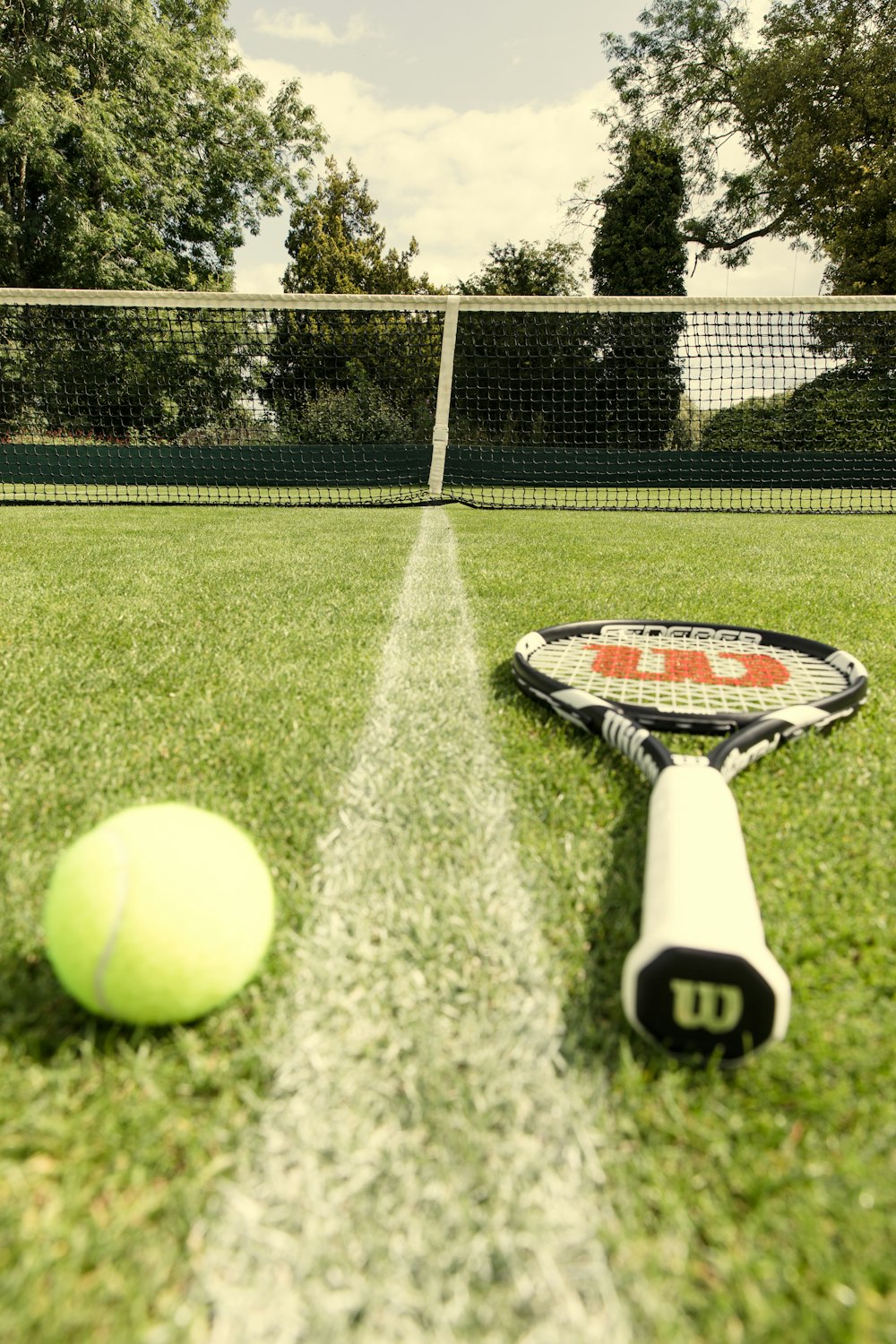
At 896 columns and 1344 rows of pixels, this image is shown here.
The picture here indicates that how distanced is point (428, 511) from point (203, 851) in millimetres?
9298

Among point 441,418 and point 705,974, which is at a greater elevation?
point 441,418

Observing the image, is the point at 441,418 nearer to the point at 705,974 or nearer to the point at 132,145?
the point at 705,974

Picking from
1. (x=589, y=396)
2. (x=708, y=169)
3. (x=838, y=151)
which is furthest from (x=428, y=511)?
(x=708, y=169)

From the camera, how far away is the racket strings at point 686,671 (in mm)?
2455

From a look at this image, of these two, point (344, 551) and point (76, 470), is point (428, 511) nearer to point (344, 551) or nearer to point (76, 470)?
point (344, 551)

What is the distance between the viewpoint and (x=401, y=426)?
53.9ft

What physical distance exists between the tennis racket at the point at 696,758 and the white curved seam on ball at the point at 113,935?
0.75m

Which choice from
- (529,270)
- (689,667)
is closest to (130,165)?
(529,270)

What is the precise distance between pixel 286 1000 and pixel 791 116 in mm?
33959

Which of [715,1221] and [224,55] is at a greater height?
[224,55]

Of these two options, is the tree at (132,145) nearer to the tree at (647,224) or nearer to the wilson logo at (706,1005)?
the tree at (647,224)

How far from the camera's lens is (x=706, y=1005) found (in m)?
1.12

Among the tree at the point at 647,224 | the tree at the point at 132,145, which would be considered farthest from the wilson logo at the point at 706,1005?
the tree at the point at 647,224

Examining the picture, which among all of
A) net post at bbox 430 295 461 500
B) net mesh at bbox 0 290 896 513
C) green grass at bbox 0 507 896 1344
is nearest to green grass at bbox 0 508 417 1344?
green grass at bbox 0 507 896 1344
